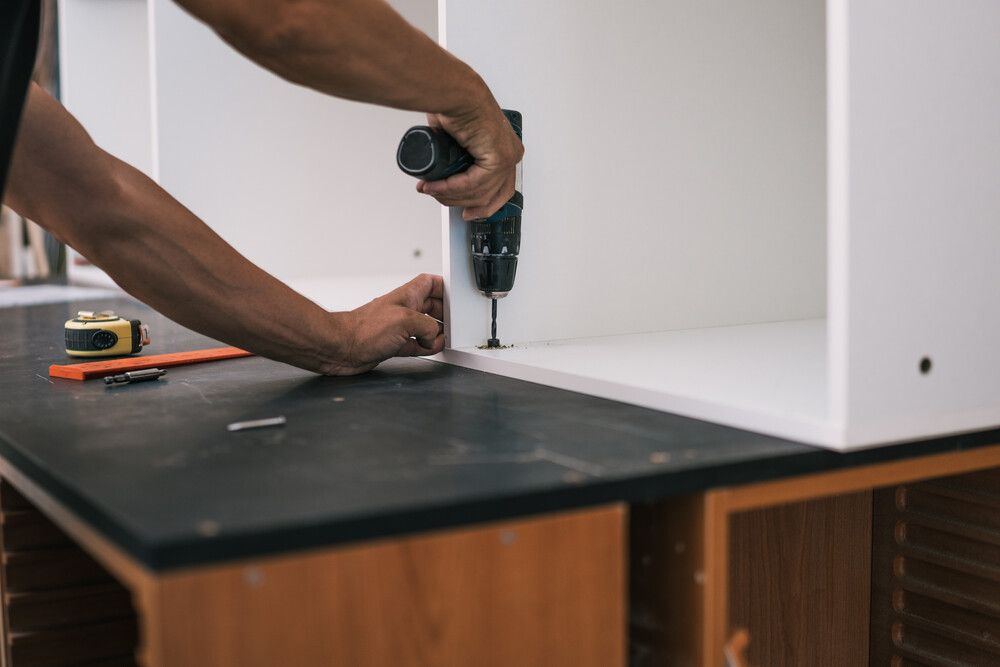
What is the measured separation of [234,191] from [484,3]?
1.15 meters

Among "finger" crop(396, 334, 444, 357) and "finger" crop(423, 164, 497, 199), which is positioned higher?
"finger" crop(423, 164, 497, 199)

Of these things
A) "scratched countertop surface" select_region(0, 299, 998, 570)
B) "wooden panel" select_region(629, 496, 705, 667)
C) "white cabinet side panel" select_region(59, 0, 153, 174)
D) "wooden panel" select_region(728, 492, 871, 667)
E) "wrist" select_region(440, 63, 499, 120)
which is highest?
"white cabinet side panel" select_region(59, 0, 153, 174)

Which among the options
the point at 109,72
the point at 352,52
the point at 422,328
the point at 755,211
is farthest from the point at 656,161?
the point at 109,72

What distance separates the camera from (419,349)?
1.41 metres

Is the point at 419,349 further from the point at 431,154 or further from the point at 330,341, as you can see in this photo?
the point at 431,154

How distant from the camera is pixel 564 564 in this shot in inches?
30.8

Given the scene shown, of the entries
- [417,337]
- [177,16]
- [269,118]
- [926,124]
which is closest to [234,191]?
[269,118]

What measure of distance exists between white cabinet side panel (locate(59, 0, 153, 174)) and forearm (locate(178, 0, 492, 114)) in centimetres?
222

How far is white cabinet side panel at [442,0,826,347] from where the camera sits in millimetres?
1434

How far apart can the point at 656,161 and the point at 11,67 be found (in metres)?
0.89

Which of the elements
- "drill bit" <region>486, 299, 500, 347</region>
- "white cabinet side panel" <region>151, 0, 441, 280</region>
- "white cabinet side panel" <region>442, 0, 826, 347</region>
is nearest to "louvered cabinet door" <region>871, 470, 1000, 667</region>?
"white cabinet side panel" <region>442, 0, 826, 347</region>

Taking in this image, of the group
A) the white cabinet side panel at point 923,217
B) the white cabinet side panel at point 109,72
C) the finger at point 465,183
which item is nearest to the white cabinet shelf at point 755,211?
the white cabinet side panel at point 923,217

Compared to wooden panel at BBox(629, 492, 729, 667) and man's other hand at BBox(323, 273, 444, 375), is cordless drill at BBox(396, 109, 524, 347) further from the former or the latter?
wooden panel at BBox(629, 492, 729, 667)

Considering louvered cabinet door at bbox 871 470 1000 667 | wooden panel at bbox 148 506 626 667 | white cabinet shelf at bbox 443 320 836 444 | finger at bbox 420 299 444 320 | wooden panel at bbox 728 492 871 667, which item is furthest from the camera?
finger at bbox 420 299 444 320
